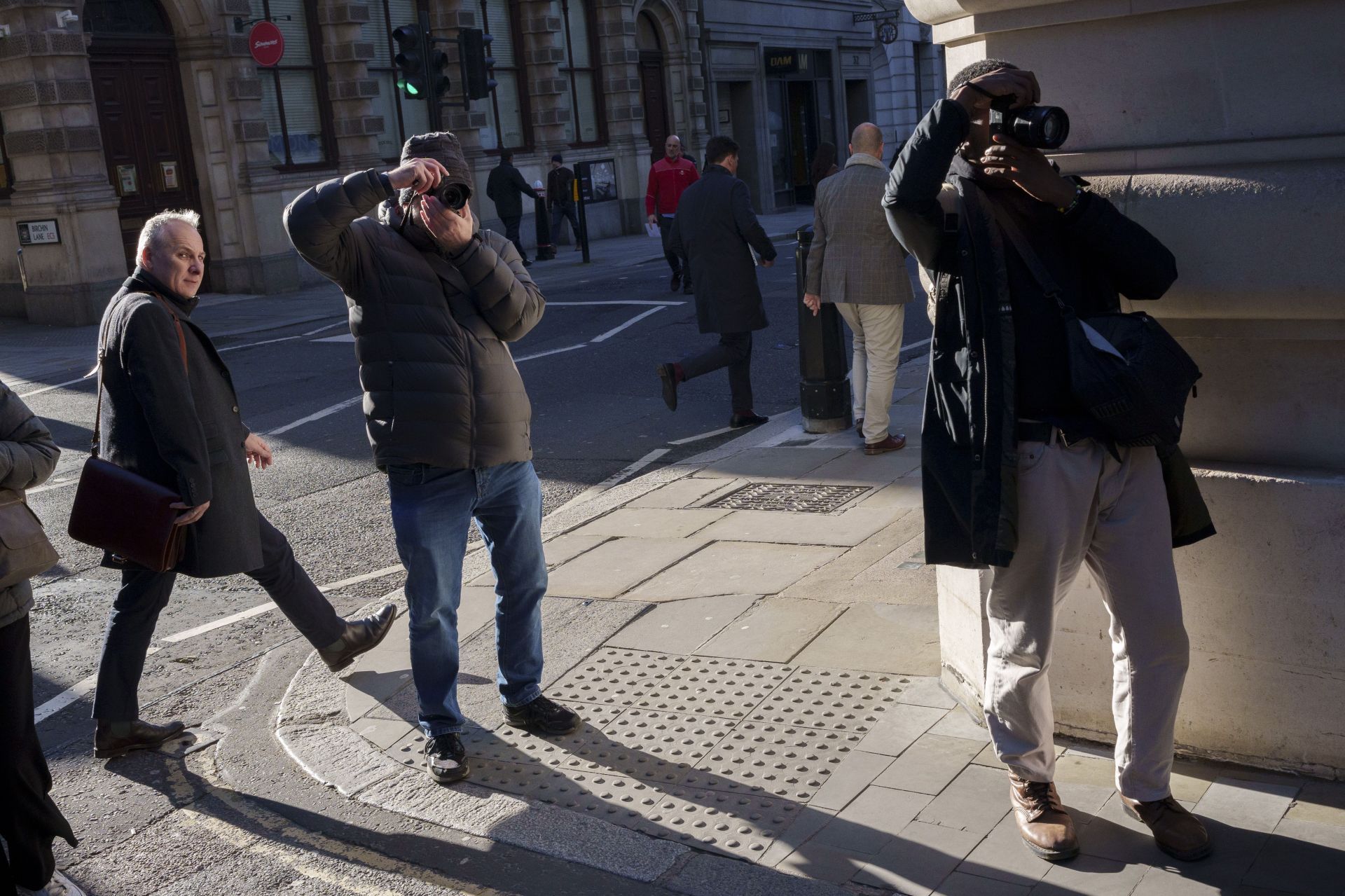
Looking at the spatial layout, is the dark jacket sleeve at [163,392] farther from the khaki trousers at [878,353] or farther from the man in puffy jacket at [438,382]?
the khaki trousers at [878,353]

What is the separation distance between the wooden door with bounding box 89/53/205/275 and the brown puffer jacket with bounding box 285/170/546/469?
1660 cm

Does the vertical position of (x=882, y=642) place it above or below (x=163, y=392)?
below

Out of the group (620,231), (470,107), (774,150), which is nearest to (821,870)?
(470,107)

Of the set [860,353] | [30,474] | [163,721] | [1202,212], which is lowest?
[163,721]

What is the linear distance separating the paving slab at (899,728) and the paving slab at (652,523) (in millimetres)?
2449

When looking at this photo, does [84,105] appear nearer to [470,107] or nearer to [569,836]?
[470,107]

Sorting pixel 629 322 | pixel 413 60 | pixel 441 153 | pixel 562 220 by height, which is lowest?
pixel 629 322

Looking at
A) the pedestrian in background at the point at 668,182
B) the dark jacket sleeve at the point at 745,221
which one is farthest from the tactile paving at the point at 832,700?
the pedestrian in background at the point at 668,182

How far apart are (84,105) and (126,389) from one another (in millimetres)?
15653

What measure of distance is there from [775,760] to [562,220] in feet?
77.2

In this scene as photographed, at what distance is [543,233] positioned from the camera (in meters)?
24.3

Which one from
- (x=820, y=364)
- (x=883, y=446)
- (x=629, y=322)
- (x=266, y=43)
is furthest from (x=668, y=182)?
(x=883, y=446)

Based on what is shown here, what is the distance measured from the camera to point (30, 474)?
354cm

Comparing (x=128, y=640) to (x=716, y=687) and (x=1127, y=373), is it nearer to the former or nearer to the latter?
(x=716, y=687)
